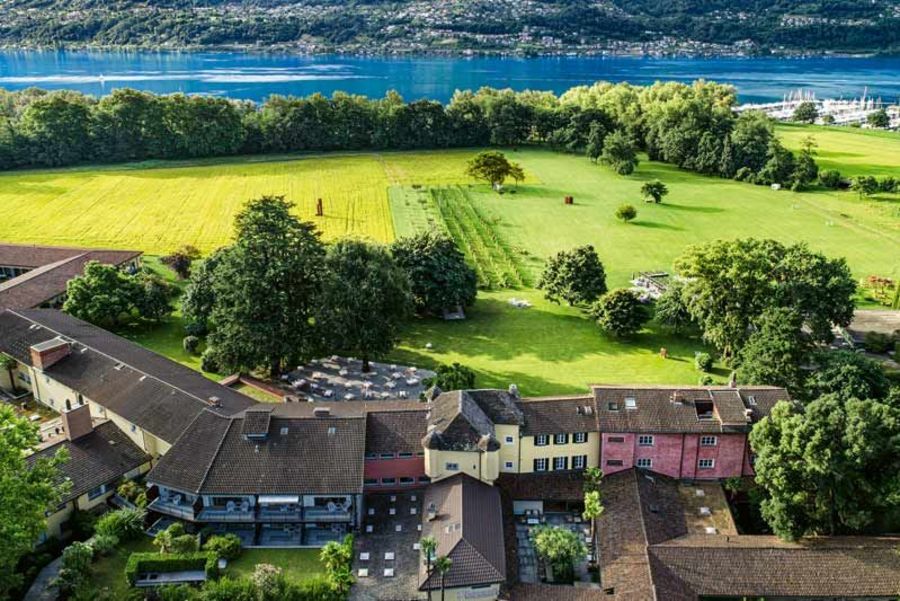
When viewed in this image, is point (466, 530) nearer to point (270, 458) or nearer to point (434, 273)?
point (270, 458)

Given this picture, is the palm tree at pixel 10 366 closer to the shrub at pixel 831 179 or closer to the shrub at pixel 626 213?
the shrub at pixel 626 213

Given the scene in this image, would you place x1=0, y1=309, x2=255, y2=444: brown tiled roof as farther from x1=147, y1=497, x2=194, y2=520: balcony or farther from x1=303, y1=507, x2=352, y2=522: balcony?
x1=303, y1=507, x2=352, y2=522: balcony

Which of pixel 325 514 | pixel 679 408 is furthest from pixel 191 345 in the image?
pixel 679 408

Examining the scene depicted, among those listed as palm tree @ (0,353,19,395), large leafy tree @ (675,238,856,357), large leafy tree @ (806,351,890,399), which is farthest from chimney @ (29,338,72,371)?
large leafy tree @ (806,351,890,399)

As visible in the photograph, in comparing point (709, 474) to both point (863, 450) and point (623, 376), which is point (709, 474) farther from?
point (623, 376)

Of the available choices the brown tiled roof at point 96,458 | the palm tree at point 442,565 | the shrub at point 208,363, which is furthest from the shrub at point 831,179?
the brown tiled roof at point 96,458

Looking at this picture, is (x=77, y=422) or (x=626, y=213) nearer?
(x=77, y=422)

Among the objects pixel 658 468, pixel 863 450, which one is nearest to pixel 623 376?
pixel 658 468
